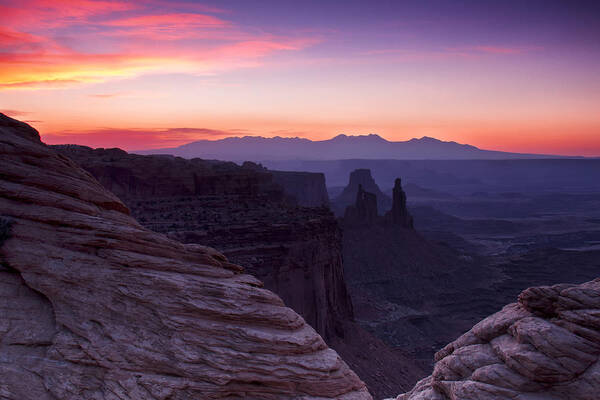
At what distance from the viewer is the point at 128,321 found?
1279cm

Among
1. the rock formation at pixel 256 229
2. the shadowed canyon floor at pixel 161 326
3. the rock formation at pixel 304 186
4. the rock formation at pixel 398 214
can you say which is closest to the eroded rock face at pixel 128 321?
the shadowed canyon floor at pixel 161 326

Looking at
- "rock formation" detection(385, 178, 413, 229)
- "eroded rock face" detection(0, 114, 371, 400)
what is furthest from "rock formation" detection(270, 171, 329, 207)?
"eroded rock face" detection(0, 114, 371, 400)

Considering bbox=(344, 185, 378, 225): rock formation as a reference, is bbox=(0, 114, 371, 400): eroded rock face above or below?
above

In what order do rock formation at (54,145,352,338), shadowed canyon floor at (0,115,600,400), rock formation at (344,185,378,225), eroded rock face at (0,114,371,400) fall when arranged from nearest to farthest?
shadowed canyon floor at (0,115,600,400), eroded rock face at (0,114,371,400), rock formation at (54,145,352,338), rock formation at (344,185,378,225)

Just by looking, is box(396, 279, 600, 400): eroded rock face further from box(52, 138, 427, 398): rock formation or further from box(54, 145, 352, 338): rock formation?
box(54, 145, 352, 338): rock formation

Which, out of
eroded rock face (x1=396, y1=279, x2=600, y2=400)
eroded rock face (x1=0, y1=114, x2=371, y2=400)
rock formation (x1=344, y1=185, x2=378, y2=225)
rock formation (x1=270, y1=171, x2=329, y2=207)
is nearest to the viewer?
eroded rock face (x1=396, y1=279, x2=600, y2=400)

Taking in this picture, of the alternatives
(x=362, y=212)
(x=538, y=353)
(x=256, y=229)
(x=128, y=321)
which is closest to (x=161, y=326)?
(x=128, y=321)

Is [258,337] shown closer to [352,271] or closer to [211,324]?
[211,324]

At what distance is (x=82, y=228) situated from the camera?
13.9m

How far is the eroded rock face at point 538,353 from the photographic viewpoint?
1139cm

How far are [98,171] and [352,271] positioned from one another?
57186 millimetres

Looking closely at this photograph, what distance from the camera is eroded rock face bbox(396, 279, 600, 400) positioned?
11.4m

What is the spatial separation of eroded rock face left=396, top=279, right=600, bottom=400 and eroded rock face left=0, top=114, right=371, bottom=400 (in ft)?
9.18

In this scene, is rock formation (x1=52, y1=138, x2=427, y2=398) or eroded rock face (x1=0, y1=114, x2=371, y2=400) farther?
rock formation (x1=52, y1=138, x2=427, y2=398)
